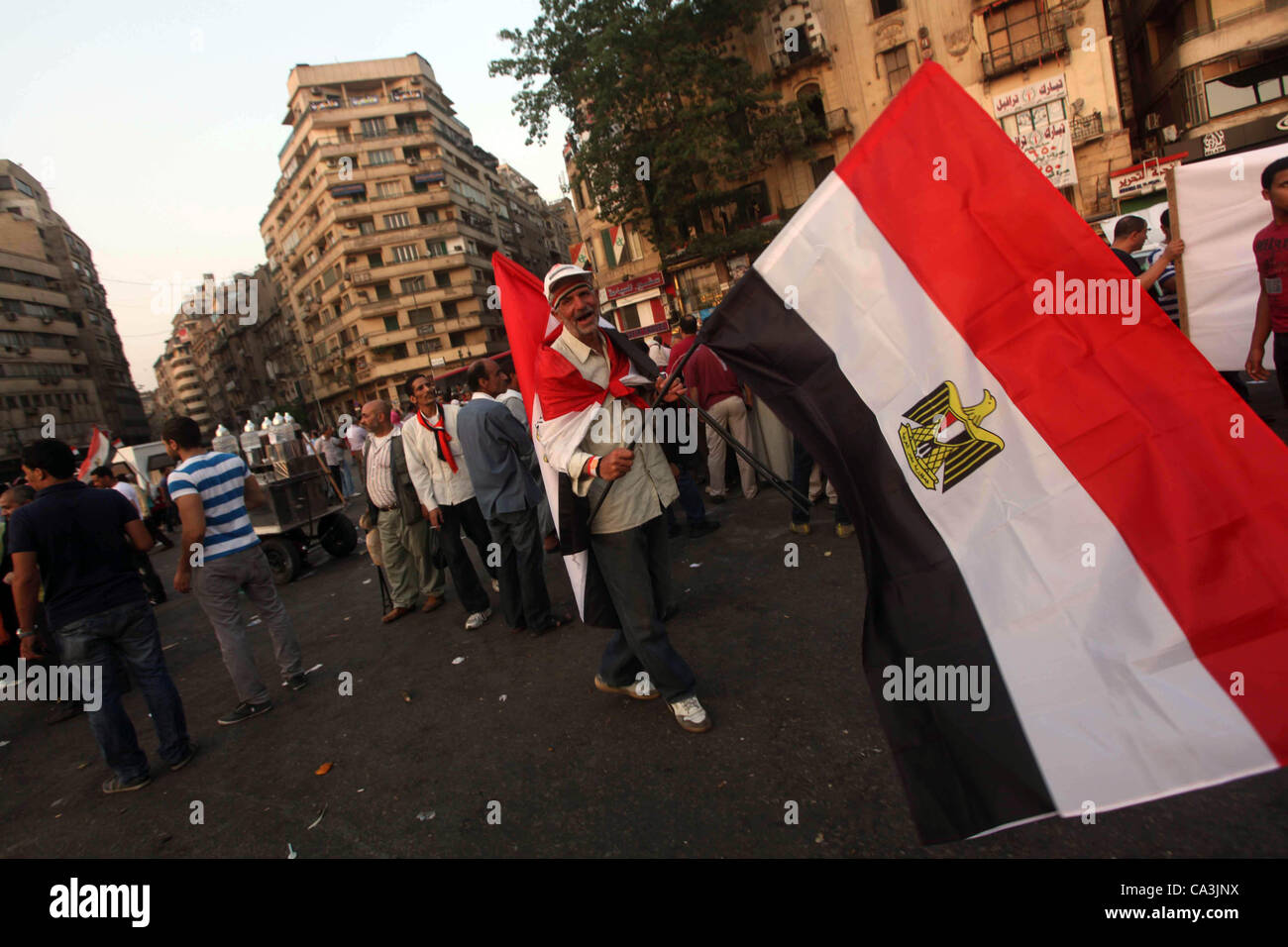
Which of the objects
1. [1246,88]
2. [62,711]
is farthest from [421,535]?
[1246,88]

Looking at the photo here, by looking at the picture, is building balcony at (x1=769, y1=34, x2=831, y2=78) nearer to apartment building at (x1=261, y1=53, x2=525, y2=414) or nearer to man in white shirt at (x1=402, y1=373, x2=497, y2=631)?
man in white shirt at (x1=402, y1=373, x2=497, y2=631)

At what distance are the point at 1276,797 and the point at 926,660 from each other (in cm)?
124

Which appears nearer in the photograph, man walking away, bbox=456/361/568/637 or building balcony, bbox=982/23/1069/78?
man walking away, bbox=456/361/568/637

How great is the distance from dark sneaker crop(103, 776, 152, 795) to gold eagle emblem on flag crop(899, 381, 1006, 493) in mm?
4476

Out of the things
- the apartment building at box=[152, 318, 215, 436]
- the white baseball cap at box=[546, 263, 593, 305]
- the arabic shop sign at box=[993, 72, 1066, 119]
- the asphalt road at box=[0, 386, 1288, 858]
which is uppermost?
the apartment building at box=[152, 318, 215, 436]

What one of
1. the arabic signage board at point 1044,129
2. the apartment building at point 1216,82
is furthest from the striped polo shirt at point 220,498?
the arabic signage board at point 1044,129

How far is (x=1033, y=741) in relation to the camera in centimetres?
186

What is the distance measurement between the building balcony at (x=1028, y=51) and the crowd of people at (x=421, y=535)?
2725cm

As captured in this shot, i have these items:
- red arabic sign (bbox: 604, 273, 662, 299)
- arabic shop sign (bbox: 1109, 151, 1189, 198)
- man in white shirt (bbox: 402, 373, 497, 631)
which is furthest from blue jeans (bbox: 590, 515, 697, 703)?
red arabic sign (bbox: 604, 273, 662, 299)

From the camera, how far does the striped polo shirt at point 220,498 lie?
4.14m

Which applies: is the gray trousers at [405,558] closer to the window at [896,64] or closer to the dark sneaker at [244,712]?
the dark sneaker at [244,712]

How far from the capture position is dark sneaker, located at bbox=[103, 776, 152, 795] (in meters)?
3.77

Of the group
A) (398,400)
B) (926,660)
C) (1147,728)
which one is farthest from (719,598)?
(398,400)
